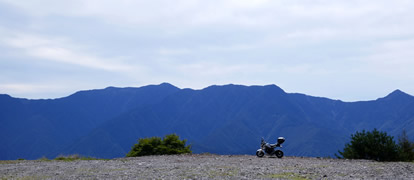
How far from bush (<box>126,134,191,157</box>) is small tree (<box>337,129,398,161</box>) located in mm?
12458

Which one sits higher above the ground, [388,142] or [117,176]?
[388,142]

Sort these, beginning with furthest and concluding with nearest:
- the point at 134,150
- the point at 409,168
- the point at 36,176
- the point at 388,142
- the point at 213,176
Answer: the point at 134,150, the point at 388,142, the point at 409,168, the point at 36,176, the point at 213,176

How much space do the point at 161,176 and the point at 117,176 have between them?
1.83 meters

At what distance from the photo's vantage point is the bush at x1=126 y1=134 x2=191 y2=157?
3053 cm

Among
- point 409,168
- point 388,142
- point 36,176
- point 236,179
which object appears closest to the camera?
point 236,179

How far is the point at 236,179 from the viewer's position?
13.8 metres

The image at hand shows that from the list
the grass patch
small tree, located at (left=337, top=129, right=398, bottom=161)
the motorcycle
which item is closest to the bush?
the motorcycle

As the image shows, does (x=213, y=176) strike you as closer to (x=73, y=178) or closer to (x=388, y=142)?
(x=73, y=178)

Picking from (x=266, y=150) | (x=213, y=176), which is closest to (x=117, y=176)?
(x=213, y=176)

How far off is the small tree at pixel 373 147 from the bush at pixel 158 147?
12458 mm

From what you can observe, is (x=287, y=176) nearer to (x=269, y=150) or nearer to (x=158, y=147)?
(x=269, y=150)

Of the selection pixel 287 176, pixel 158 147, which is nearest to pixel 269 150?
pixel 158 147

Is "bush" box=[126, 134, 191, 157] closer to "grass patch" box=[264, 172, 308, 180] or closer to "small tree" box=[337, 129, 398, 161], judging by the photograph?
"small tree" box=[337, 129, 398, 161]

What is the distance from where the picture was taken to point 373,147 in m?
25.5
